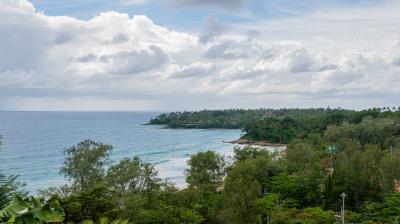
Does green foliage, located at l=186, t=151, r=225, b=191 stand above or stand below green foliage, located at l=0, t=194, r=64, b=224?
below

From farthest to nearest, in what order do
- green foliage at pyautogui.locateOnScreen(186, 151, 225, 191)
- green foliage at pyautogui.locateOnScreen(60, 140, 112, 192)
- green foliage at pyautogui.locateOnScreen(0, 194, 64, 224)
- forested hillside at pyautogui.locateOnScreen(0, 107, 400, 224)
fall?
green foliage at pyautogui.locateOnScreen(186, 151, 225, 191) < green foliage at pyautogui.locateOnScreen(60, 140, 112, 192) < forested hillside at pyautogui.locateOnScreen(0, 107, 400, 224) < green foliage at pyautogui.locateOnScreen(0, 194, 64, 224)

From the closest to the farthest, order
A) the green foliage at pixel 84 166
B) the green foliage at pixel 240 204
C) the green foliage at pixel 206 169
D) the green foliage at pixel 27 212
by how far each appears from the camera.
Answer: the green foliage at pixel 27 212 → the green foliage at pixel 240 204 → the green foliage at pixel 84 166 → the green foliage at pixel 206 169

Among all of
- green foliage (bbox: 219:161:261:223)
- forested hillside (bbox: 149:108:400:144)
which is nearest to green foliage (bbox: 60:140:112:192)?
green foliage (bbox: 219:161:261:223)

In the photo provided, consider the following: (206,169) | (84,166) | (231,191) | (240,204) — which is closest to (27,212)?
(240,204)

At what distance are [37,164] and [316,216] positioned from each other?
54.2m

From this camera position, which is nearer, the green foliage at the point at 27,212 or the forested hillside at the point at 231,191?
the green foliage at the point at 27,212

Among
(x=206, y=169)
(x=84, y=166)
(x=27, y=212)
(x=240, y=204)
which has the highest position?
(x=27, y=212)

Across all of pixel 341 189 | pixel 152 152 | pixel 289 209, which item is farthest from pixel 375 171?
pixel 152 152

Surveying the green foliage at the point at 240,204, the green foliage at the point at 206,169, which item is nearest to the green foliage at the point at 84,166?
the green foliage at the point at 206,169

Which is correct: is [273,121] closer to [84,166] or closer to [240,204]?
[84,166]

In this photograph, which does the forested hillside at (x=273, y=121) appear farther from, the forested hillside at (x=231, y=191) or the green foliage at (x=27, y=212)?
the green foliage at (x=27, y=212)

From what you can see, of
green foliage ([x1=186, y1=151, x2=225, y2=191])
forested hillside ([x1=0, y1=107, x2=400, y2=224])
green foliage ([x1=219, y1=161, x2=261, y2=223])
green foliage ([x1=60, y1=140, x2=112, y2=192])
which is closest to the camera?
forested hillside ([x1=0, y1=107, x2=400, y2=224])

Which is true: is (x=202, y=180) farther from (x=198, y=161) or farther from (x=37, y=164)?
(x=37, y=164)

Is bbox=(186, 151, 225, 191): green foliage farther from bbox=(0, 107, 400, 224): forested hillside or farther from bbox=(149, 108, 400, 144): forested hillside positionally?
bbox=(149, 108, 400, 144): forested hillside
